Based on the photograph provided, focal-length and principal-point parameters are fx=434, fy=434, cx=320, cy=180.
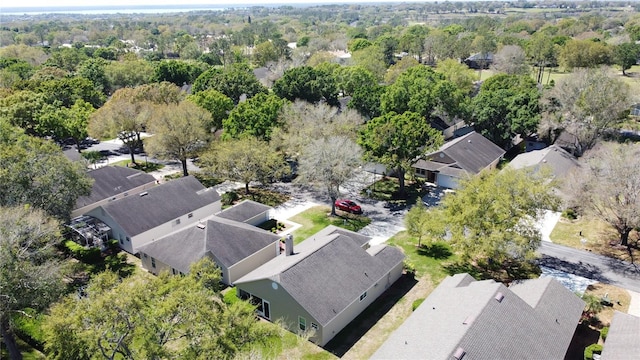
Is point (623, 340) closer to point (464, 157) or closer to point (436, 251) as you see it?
point (436, 251)

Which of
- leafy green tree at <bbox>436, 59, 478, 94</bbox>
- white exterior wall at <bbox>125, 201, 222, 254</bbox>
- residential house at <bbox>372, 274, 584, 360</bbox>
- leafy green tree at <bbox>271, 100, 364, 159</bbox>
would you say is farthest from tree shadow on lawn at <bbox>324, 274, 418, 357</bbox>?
leafy green tree at <bbox>436, 59, 478, 94</bbox>

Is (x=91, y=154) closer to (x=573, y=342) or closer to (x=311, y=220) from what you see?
(x=311, y=220)

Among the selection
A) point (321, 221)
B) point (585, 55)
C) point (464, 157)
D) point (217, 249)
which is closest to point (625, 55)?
point (585, 55)

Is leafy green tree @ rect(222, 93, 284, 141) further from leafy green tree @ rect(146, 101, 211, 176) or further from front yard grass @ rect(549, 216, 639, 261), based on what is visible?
front yard grass @ rect(549, 216, 639, 261)

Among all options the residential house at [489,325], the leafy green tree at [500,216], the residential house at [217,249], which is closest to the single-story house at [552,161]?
the leafy green tree at [500,216]

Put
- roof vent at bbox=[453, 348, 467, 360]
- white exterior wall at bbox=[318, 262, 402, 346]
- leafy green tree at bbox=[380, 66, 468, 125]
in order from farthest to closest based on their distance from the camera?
leafy green tree at bbox=[380, 66, 468, 125] → white exterior wall at bbox=[318, 262, 402, 346] → roof vent at bbox=[453, 348, 467, 360]

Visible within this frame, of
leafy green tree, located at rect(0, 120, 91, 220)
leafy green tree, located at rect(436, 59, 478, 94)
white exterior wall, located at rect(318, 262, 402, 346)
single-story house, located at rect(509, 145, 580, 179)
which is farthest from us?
leafy green tree, located at rect(436, 59, 478, 94)
